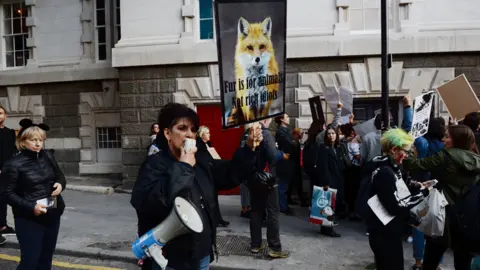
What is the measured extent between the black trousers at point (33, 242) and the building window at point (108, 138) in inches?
347

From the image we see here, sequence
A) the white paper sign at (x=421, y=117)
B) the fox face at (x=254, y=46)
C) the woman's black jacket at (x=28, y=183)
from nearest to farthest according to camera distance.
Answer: the fox face at (x=254, y=46), the woman's black jacket at (x=28, y=183), the white paper sign at (x=421, y=117)

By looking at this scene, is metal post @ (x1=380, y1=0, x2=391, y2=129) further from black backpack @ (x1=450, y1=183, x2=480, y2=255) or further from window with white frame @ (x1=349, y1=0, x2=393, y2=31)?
window with white frame @ (x1=349, y1=0, x2=393, y2=31)

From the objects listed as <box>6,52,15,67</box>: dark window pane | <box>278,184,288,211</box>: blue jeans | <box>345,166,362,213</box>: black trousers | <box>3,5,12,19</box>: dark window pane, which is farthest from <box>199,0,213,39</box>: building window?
<box>3,5,12,19</box>: dark window pane

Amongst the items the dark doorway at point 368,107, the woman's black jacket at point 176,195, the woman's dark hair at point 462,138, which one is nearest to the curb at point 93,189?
the dark doorway at point 368,107

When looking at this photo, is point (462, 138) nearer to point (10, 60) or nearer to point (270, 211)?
point (270, 211)

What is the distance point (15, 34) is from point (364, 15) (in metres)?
10.1

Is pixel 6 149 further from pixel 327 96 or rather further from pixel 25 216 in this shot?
pixel 327 96

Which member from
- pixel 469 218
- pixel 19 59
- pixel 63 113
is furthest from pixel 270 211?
pixel 19 59

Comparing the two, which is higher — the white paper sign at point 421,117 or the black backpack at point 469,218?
the white paper sign at point 421,117

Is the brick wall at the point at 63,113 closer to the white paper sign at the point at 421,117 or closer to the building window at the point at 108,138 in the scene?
the building window at the point at 108,138

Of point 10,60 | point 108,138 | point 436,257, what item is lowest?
point 436,257

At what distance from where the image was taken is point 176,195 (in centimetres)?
290

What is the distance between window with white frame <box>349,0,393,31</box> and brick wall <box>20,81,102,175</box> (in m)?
7.49

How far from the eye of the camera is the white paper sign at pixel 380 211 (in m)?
4.21
